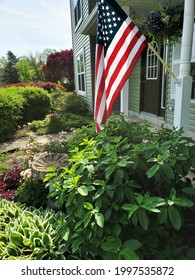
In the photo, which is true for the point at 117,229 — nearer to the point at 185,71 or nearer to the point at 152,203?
the point at 152,203

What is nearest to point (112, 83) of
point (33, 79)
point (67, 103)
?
point (67, 103)

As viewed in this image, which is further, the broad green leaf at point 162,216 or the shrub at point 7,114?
the shrub at point 7,114

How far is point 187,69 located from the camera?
2.59 meters

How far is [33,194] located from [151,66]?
5.38m

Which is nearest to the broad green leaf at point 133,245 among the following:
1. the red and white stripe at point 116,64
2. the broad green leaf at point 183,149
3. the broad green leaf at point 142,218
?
the broad green leaf at point 142,218

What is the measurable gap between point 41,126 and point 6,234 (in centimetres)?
586

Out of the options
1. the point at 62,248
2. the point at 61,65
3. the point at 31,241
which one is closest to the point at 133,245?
the point at 62,248

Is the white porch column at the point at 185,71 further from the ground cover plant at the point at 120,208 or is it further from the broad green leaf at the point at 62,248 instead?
the broad green leaf at the point at 62,248

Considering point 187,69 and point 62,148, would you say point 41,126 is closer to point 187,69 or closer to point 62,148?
point 62,148

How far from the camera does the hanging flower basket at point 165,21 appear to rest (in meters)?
3.07

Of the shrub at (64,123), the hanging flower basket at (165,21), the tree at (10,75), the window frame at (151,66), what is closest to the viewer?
the hanging flower basket at (165,21)

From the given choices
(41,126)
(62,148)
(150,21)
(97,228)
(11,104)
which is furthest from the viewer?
(41,126)

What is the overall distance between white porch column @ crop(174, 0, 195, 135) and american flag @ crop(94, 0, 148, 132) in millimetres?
552

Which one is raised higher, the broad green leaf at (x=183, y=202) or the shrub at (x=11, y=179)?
the broad green leaf at (x=183, y=202)
